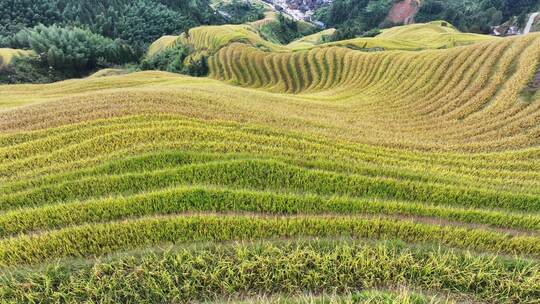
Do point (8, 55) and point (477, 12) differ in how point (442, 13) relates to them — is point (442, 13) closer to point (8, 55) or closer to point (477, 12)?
point (477, 12)

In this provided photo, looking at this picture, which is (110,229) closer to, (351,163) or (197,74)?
(351,163)

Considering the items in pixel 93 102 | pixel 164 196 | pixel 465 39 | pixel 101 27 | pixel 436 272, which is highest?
pixel 101 27

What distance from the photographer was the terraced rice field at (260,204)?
5.57m

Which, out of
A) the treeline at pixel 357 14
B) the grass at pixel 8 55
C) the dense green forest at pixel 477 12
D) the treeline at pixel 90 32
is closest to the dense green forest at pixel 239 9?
the treeline at pixel 90 32

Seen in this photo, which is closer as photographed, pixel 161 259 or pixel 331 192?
pixel 161 259

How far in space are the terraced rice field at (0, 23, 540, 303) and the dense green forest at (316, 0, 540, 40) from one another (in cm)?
8126

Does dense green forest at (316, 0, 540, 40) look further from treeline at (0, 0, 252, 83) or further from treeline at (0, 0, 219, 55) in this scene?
treeline at (0, 0, 219, 55)

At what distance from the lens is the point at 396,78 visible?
25.2 m

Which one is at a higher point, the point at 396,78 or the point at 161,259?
the point at 396,78

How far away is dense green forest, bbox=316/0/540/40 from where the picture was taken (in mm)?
114731

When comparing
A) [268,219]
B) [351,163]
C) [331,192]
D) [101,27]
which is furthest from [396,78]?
[101,27]

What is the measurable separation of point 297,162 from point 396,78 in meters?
19.0

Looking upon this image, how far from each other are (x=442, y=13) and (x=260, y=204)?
497 feet

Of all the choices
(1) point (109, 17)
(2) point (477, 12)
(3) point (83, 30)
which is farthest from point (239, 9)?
(2) point (477, 12)
